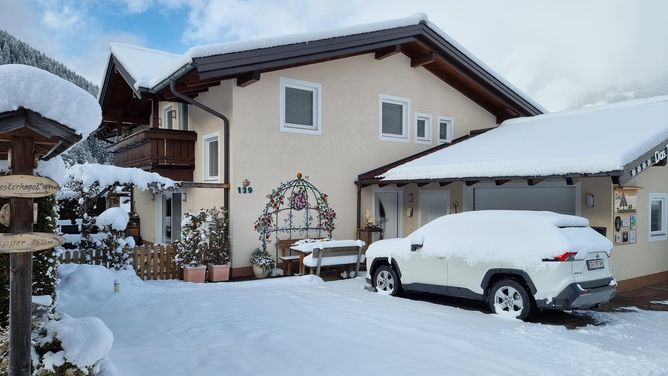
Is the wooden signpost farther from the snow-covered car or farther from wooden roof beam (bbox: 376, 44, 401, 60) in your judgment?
wooden roof beam (bbox: 376, 44, 401, 60)

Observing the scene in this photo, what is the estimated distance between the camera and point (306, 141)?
43.8 feet

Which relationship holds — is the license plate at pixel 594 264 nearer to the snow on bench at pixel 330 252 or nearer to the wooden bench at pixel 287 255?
the snow on bench at pixel 330 252

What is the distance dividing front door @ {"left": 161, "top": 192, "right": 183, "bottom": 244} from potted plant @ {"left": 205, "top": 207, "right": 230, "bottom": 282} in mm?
4300

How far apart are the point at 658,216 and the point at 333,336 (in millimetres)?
9540

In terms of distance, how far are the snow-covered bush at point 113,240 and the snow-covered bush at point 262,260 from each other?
288 centimetres

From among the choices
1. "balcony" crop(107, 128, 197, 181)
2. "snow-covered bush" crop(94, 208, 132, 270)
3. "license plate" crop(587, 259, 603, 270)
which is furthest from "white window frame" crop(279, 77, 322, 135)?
"license plate" crop(587, 259, 603, 270)

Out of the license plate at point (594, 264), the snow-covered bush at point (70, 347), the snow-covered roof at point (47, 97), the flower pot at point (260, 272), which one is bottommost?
the flower pot at point (260, 272)

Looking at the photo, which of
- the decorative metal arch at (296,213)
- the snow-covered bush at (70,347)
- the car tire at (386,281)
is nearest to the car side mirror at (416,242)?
the car tire at (386,281)

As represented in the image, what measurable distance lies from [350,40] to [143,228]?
11.5 m

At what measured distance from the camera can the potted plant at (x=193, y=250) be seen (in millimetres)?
11047

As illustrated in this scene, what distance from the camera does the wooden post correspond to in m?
3.85

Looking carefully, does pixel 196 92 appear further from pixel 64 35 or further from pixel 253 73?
pixel 64 35

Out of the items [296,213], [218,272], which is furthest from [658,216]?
[218,272]

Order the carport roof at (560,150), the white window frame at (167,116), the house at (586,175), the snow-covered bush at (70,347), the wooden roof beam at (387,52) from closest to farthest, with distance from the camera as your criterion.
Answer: the snow-covered bush at (70,347) < the carport roof at (560,150) < the house at (586,175) < the wooden roof beam at (387,52) < the white window frame at (167,116)
